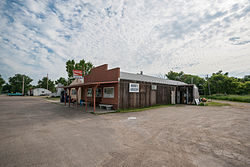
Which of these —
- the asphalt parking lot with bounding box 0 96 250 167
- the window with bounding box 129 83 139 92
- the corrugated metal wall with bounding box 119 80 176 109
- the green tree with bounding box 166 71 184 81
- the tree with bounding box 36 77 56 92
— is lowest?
the asphalt parking lot with bounding box 0 96 250 167

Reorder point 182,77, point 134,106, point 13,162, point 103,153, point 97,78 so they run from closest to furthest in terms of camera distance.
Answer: point 13,162
point 103,153
point 134,106
point 97,78
point 182,77

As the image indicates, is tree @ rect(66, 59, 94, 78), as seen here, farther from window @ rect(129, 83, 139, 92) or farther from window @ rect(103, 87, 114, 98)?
window @ rect(129, 83, 139, 92)

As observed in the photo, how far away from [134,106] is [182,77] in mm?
39917

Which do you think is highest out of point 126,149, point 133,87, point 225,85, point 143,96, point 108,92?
point 225,85

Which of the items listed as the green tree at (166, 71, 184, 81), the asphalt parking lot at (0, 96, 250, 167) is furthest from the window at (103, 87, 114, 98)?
the green tree at (166, 71, 184, 81)

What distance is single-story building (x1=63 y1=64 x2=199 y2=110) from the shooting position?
12.4 metres

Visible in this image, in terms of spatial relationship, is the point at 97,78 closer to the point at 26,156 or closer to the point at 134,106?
the point at 134,106

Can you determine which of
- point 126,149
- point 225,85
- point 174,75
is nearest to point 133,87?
point 126,149

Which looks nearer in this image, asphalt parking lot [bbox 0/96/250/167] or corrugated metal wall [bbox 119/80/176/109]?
asphalt parking lot [bbox 0/96/250/167]

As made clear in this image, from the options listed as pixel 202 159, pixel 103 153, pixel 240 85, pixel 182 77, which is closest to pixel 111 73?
pixel 103 153

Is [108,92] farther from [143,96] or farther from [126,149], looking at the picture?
[126,149]

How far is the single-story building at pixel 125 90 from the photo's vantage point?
12.4m

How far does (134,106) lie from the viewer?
44.1ft

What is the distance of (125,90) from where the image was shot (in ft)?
41.5
